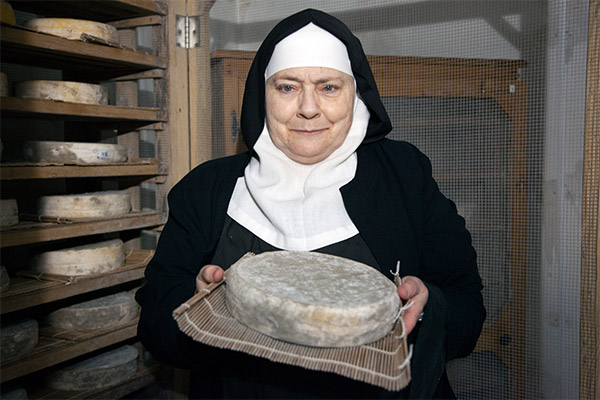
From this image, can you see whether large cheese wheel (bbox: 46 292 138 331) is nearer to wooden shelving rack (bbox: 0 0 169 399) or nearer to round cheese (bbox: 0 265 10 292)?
wooden shelving rack (bbox: 0 0 169 399)

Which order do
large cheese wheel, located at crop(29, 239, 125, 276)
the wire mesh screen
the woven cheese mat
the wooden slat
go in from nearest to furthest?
the woven cheese mat → the wire mesh screen → large cheese wheel, located at crop(29, 239, 125, 276) → the wooden slat

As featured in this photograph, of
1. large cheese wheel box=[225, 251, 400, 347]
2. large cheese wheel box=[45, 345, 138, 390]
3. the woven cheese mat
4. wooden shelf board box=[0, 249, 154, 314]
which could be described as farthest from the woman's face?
large cheese wheel box=[45, 345, 138, 390]

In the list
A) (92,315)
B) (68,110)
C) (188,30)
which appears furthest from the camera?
(188,30)

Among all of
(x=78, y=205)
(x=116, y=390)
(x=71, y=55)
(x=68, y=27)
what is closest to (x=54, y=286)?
(x=78, y=205)

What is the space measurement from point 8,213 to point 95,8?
1198mm

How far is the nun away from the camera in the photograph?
1592mm

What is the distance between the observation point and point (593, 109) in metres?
1.89

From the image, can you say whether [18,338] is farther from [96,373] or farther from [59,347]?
[96,373]

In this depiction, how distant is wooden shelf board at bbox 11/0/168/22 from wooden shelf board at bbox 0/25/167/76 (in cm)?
24

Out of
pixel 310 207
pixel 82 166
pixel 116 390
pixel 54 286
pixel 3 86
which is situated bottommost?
pixel 116 390

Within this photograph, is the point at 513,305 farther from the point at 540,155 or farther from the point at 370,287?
the point at 370,287

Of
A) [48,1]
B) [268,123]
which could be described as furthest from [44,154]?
[268,123]

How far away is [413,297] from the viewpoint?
133 centimetres

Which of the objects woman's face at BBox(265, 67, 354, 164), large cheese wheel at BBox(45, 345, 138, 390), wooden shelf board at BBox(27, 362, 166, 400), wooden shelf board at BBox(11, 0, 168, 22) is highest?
wooden shelf board at BBox(11, 0, 168, 22)
